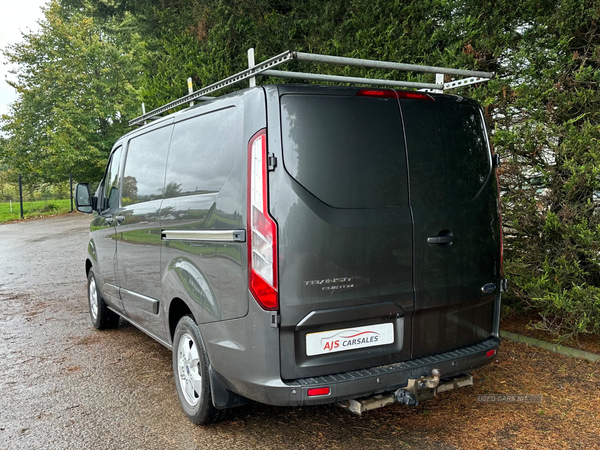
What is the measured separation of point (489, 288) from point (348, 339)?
1083 millimetres

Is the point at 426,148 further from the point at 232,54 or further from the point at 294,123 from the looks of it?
the point at 232,54

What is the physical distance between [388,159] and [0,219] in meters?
24.2

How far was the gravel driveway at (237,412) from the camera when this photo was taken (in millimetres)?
3289

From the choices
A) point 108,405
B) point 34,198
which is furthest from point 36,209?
point 108,405

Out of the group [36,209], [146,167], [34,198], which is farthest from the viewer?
[34,198]

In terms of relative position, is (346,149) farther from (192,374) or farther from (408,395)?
(192,374)

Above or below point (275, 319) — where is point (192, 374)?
below

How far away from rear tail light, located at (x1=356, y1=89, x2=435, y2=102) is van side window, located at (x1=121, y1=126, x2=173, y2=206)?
1687mm

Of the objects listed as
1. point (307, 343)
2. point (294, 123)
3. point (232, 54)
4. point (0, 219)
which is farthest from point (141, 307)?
point (0, 219)

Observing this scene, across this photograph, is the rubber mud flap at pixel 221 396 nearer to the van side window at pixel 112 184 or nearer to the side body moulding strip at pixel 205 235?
the side body moulding strip at pixel 205 235

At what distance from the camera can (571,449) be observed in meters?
3.09

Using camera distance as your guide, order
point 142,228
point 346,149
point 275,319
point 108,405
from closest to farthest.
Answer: point 275,319 < point 346,149 < point 108,405 < point 142,228

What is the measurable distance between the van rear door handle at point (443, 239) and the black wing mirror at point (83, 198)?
3.98m

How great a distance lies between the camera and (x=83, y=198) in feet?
18.6
